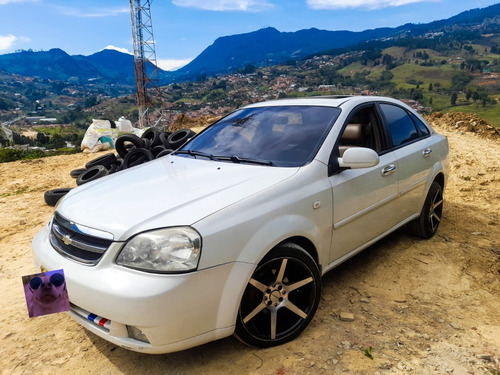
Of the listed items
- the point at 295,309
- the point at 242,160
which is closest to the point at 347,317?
the point at 295,309

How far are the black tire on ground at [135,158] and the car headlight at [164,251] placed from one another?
4.11 m

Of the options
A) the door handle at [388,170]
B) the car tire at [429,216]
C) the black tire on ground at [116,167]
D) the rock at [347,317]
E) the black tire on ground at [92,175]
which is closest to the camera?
the rock at [347,317]

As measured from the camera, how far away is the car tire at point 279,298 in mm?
2277

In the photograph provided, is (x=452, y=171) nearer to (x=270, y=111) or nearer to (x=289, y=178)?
(x=270, y=111)

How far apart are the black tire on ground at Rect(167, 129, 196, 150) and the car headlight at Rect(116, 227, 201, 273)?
4.44m

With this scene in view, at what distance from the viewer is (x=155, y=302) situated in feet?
6.18

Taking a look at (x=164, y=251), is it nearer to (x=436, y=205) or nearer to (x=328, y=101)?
(x=328, y=101)

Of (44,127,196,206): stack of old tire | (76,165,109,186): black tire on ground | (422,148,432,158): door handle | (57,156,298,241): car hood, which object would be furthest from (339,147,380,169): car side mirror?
(76,165,109,186): black tire on ground

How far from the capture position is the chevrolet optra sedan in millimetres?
1980

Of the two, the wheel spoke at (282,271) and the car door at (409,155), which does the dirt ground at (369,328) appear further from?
the car door at (409,155)

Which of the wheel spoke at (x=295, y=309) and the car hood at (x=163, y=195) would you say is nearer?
the car hood at (x=163, y=195)

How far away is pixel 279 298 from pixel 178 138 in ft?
16.2

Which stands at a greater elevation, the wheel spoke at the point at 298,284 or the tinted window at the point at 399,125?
the tinted window at the point at 399,125

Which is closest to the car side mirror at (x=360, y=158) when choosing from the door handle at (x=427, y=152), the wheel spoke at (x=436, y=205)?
the door handle at (x=427, y=152)
